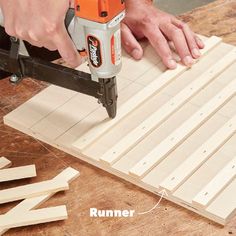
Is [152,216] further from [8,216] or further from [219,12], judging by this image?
[219,12]

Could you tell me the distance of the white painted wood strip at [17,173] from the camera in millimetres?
1521

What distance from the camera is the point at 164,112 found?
170cm

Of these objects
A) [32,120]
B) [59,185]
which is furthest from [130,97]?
[59,185]

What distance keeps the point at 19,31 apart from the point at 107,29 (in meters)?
0.24

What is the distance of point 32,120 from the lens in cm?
175

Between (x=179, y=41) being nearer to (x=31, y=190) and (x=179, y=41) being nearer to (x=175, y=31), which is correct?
(x=175, y=31)

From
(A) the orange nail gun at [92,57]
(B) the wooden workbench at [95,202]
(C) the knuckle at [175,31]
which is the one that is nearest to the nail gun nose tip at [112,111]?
(A) the orange nail gun at [92,57]

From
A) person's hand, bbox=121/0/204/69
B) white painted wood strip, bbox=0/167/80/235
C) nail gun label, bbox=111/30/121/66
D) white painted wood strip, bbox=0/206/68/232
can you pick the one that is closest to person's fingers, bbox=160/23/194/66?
person's hand, bbox=121/0/204/69

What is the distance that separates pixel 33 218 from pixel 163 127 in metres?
0.50

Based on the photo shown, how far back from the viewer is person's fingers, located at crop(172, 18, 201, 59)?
1978mm

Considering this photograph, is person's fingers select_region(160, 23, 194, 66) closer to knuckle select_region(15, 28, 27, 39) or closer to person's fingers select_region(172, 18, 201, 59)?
person's fingers select_region(172, 18, 201, 59)

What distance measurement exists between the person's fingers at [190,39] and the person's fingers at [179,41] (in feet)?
0.04

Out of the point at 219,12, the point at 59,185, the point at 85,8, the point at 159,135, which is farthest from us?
the point at 219,12

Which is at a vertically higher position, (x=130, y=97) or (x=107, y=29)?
(x=107, y=29)
